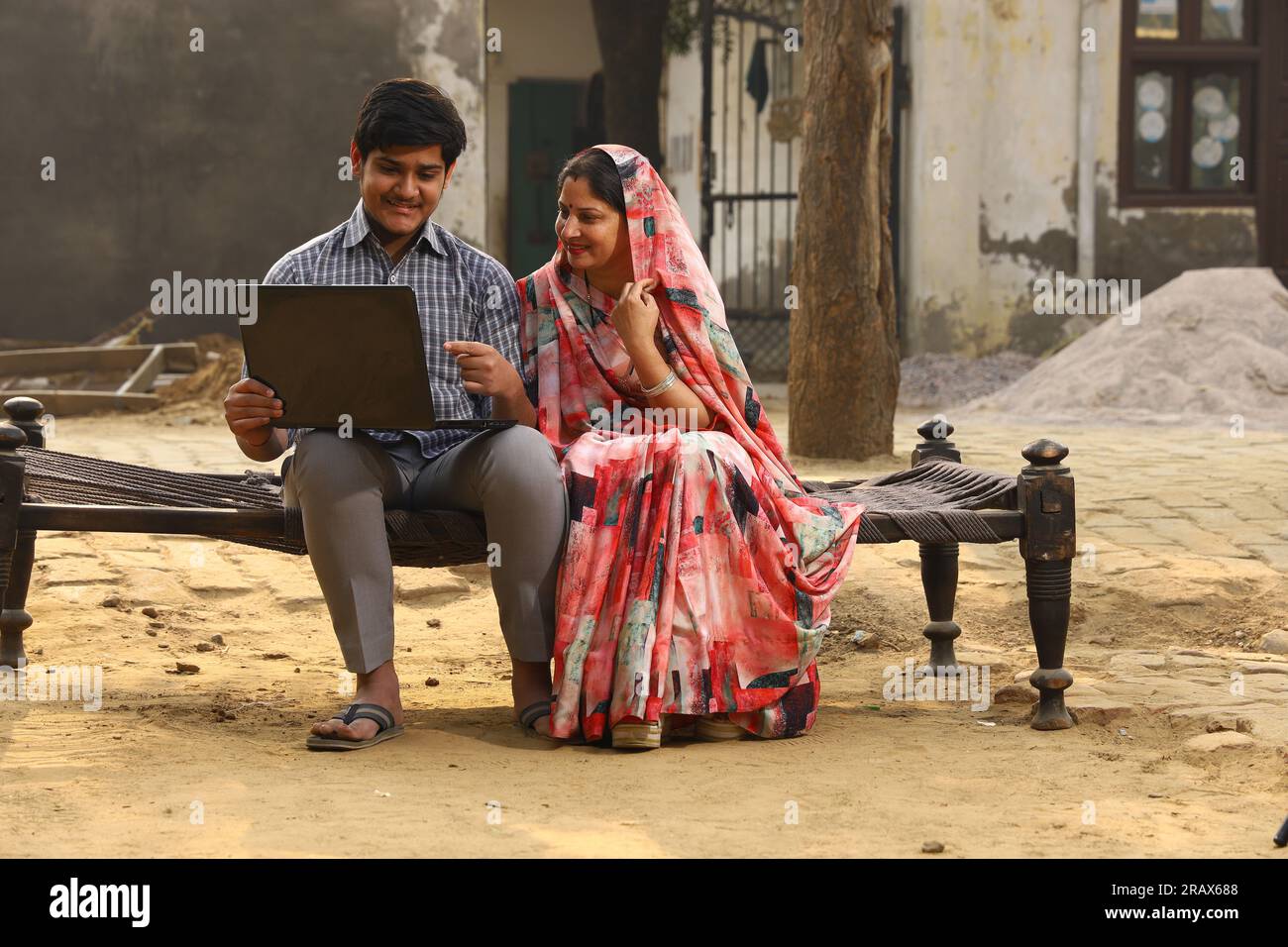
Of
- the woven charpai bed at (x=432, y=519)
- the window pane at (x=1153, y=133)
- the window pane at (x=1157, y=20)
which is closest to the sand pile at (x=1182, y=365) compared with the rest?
the window pane at (x=1153, y=133)

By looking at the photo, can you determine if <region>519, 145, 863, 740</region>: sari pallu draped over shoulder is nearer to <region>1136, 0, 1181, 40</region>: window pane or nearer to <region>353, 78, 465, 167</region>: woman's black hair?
<region>353, 78, 465, 167</region>: woman's black hair

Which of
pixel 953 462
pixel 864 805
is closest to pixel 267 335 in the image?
pixel 864 805

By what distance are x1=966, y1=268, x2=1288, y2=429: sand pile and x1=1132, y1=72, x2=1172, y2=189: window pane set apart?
1.71 meters

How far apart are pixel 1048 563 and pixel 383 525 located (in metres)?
1.56

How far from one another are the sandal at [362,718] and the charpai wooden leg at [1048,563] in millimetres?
1511

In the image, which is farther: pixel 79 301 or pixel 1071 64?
pixel 1071 64

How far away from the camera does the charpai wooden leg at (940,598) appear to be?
4.51 m

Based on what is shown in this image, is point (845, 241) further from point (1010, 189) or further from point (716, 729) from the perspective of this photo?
point (1010, 189)

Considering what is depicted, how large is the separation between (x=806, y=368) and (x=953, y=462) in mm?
3286

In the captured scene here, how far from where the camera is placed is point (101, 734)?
3.64 m

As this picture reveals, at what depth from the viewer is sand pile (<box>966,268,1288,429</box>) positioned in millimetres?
10047

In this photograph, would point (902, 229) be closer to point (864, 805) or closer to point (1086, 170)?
point (1086, 170)

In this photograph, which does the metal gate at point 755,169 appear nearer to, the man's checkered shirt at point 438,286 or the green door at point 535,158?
the green door at point 535,158

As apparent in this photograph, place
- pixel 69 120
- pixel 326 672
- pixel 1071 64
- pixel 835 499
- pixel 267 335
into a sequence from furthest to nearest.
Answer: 1. pixel 1071 64
2. pixel 69 120
3. pixel 326 672
4. pixel 835 499
5. pixel 267 335
